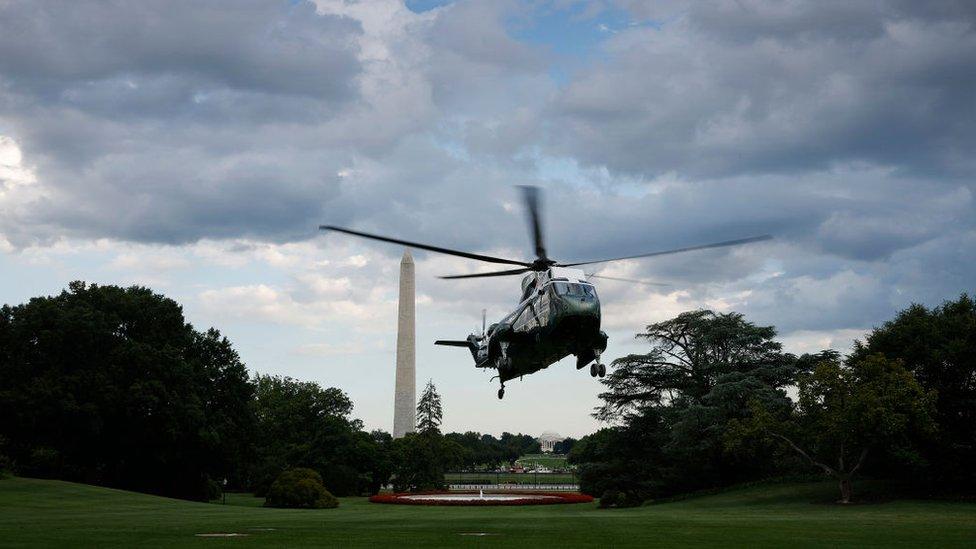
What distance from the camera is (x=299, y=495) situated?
64188mm

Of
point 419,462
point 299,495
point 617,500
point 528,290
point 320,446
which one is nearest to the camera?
point 528,290

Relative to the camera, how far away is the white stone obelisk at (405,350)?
320 feet

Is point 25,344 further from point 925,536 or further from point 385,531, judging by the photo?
point 925,536

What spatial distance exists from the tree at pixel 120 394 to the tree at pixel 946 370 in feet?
160

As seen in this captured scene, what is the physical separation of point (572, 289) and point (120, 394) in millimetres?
46221

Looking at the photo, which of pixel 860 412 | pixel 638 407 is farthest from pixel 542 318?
pixel 638 407

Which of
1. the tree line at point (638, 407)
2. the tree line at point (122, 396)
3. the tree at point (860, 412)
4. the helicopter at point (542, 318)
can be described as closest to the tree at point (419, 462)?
the tree line at point (638, 407)

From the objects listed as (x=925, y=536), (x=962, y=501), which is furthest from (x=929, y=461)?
(x=925, y=536)

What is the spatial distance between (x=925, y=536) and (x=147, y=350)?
183ft

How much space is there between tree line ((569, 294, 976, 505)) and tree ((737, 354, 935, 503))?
0.27 ft

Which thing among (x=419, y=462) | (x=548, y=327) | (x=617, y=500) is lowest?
(x=617, y=500)

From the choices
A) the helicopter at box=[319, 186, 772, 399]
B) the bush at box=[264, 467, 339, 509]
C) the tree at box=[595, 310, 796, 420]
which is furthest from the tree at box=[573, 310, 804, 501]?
the helicopter at box=[319, 186, 772, 399]

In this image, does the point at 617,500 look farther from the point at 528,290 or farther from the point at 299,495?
the point at 528,290

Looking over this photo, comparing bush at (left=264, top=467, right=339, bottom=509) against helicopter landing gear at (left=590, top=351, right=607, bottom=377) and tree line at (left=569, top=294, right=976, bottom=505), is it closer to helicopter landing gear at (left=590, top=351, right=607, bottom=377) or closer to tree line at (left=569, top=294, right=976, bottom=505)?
tree line at (left=569, top=294, right=976, bottom=505)
